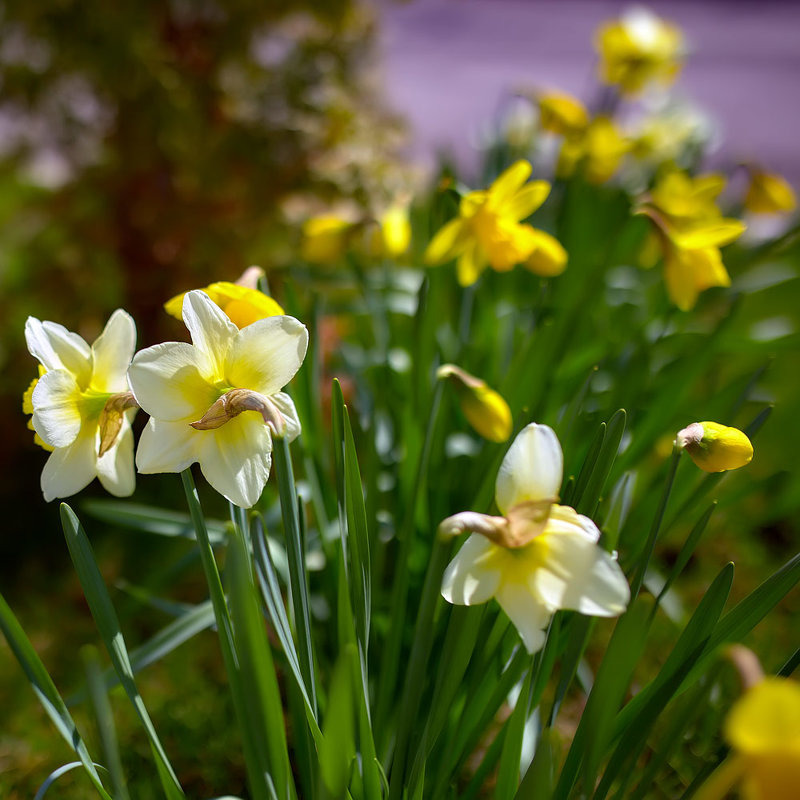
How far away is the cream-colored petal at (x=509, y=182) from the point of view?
0.82 metres

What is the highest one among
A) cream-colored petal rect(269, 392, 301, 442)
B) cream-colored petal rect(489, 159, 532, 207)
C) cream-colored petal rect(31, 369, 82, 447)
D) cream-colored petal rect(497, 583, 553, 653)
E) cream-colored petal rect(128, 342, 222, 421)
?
cream-colored petal rect(489, 159, 532, 207)

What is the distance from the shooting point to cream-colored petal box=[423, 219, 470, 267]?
0.88 meters

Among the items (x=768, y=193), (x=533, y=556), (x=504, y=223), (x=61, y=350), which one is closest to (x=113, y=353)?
(x=61, y=350)

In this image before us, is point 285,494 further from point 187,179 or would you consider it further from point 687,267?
point 187,179

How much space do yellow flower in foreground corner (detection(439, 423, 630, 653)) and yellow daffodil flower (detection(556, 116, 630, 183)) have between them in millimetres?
1053

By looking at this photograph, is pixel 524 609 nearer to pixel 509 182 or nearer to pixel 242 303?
pixel 242 303

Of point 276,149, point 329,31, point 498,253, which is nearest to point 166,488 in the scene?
point 276,149

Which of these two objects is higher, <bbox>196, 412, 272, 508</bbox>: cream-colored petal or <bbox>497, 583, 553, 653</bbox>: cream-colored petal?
<bbox>196, 412, 272, 508</bbox>: cream-colored petal

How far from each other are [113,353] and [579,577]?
0.42m

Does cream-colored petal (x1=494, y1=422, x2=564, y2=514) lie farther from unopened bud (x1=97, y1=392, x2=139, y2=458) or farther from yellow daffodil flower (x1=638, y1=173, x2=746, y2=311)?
yellow daffodil flower (x1=638, y1=173, x2=746, y2=311)

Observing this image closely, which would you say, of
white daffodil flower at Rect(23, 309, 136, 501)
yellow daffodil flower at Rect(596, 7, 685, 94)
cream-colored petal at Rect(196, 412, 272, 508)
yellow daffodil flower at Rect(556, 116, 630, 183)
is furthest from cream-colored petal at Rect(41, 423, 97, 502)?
yellow daffodil flower at Rect(596, 7, 685, 94)

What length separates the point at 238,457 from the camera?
520 millimetres

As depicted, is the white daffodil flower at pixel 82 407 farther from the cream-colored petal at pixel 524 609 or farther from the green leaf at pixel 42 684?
the cream-colored petal at pixel 524 609

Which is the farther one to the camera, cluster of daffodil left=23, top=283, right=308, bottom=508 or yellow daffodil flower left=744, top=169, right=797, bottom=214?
yellow daffodil flower left=744, top=169, right=797, bottom=214
